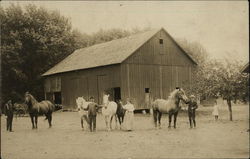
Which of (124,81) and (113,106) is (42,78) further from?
(113,106)

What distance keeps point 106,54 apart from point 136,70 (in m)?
4.13

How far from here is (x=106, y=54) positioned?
3259cm

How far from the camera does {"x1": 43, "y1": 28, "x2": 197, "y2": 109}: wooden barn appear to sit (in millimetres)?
29625

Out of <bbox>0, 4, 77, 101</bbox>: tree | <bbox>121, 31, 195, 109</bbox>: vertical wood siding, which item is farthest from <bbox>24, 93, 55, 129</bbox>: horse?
<bbox>0, 4, 77, 101</bbox>: tree

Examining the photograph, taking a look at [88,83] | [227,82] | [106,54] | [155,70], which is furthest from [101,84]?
[227,82]

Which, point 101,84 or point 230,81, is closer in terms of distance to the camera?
point 230,81

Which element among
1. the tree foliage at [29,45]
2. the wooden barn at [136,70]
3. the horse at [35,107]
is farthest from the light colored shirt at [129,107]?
the tree foliage at [29,45]

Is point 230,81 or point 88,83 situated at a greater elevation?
point 88,83

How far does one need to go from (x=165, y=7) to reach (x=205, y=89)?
473 inches

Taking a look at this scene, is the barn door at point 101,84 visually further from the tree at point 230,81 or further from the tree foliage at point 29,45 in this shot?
the tree at point 230,81

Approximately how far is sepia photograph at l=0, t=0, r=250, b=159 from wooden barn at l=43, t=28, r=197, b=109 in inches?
3.5

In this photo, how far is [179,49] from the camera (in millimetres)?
32500

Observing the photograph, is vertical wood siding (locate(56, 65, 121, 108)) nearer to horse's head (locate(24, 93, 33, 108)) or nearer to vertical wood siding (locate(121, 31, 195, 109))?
vertical wood siding (locate(121, 31, 195, 109))

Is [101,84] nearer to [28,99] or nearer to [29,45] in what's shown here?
[29,45]
